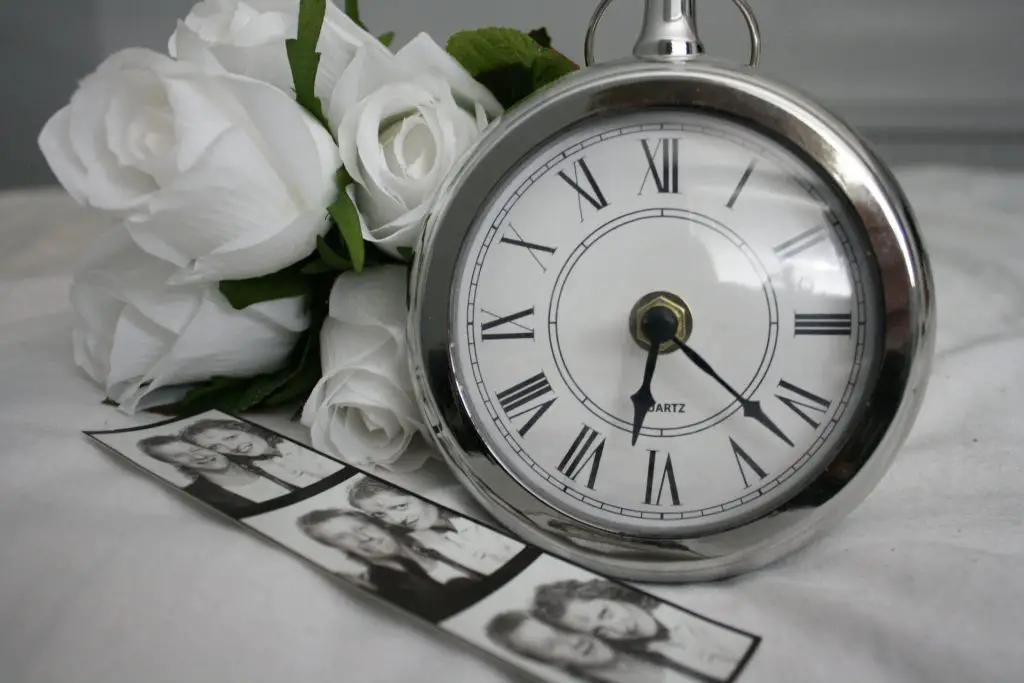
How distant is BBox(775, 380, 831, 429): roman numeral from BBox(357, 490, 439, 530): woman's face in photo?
0.84ft

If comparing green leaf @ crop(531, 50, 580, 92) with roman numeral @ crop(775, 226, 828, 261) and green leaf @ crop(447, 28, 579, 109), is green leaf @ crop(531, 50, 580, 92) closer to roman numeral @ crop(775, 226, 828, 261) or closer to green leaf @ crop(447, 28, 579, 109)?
green leaf @ crop(447, 28, 579, 109)

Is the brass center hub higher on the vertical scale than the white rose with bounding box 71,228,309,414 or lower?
higher

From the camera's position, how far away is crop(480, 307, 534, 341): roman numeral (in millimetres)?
545

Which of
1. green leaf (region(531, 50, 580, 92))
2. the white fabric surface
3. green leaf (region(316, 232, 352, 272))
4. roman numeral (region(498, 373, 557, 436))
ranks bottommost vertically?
the white fabric surface

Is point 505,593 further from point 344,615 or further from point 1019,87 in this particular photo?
point 1019,87

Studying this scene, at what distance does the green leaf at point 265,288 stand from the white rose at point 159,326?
0.04 ft

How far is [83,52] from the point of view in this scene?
1.69 metres

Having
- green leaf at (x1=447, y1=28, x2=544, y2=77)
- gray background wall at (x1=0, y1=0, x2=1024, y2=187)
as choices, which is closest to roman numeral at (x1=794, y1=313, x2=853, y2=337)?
green leaf at (x1=447, y1=28, x2=544, y2=77)

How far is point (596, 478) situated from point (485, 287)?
153mm

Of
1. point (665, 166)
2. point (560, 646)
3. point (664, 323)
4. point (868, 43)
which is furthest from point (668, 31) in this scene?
point (868, 43)

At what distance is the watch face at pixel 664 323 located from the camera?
0.51 m

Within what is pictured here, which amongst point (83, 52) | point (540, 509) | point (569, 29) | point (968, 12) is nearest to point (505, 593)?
point (540, 509)

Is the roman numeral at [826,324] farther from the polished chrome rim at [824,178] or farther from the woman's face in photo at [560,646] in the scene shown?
the woman's face in photo at [560,646]

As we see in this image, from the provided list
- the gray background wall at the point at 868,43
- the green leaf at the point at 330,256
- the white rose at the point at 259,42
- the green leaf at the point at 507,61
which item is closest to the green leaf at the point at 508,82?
the green leaf at the point at 507,61
